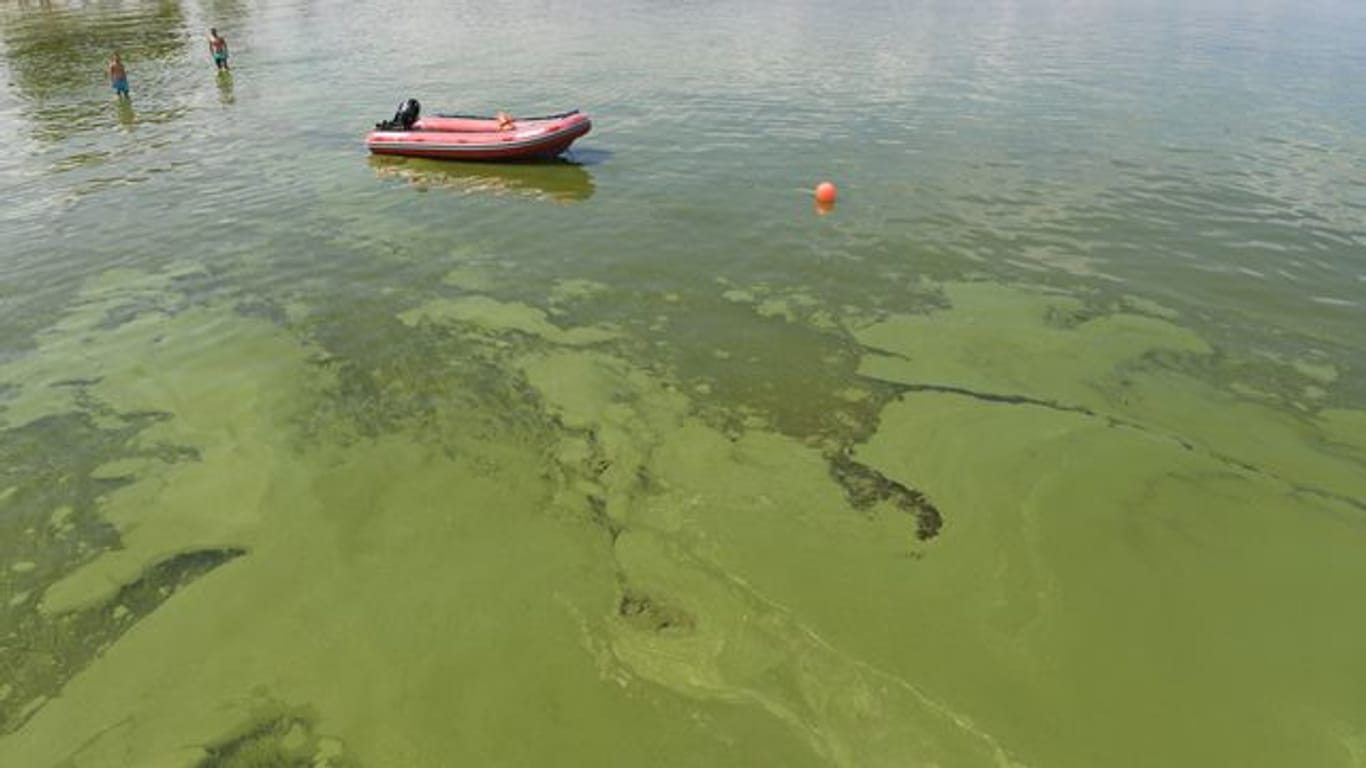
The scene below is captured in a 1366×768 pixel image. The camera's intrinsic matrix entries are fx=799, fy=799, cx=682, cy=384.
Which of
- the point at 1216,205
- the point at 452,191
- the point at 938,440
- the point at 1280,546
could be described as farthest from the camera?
the point at 452,191

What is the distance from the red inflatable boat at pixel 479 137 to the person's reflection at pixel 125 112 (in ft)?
30.1

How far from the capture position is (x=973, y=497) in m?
8.54

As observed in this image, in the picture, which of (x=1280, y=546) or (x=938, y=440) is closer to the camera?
(x=1280, y=546)

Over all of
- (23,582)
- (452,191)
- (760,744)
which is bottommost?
(760,744)

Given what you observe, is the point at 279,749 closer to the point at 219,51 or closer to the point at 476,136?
the point at 476,136

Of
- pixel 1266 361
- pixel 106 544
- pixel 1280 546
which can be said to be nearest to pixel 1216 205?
pixel 1266 361

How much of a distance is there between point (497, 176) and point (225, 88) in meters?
15.5

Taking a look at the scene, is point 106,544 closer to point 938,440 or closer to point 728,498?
point 728,498

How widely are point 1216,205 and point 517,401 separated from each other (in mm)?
15156

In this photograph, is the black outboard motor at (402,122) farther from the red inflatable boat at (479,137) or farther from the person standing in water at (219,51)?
the person standing in water at (219,51)

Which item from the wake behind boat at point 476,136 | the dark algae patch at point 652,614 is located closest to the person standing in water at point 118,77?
the wake behind boat at point 476,136

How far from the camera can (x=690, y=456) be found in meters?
9.23

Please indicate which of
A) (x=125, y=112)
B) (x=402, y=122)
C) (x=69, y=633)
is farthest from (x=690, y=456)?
(x=125, y=112)

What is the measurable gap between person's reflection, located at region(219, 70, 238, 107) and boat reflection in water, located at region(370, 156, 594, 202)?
1013 cm
